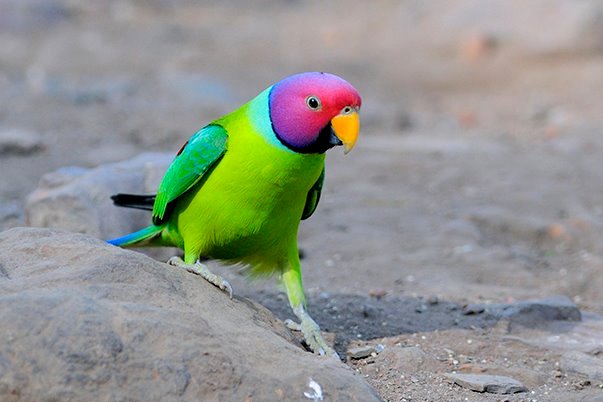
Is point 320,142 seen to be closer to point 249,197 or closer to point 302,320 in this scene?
point 249,197

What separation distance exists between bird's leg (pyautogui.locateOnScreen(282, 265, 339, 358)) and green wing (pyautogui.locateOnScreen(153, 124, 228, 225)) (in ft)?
1.88

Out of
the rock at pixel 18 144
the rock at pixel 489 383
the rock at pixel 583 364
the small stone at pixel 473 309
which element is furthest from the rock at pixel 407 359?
the rock at pixel 18 144

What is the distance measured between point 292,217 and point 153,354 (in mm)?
1251

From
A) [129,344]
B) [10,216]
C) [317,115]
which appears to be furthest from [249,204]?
[10,216]

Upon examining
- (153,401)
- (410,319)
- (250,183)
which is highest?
(250,183)

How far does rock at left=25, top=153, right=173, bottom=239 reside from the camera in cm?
501

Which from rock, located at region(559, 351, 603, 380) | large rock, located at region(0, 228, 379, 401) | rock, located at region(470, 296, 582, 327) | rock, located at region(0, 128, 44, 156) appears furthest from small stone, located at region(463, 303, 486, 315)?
rock, located at region(0, 128, 44, 156)

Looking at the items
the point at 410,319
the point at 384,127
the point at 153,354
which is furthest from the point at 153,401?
the point at 384,127

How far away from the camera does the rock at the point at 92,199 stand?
5012 mm

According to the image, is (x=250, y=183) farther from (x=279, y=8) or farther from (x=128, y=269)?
(x=279, y=8)

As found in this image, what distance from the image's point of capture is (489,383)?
3.61m

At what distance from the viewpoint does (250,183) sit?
3727 millimetres

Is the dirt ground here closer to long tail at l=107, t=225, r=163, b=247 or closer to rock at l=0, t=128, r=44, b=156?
rock at l=0, t=128, r=44, b=156

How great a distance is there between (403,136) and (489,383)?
5416 millimetres
